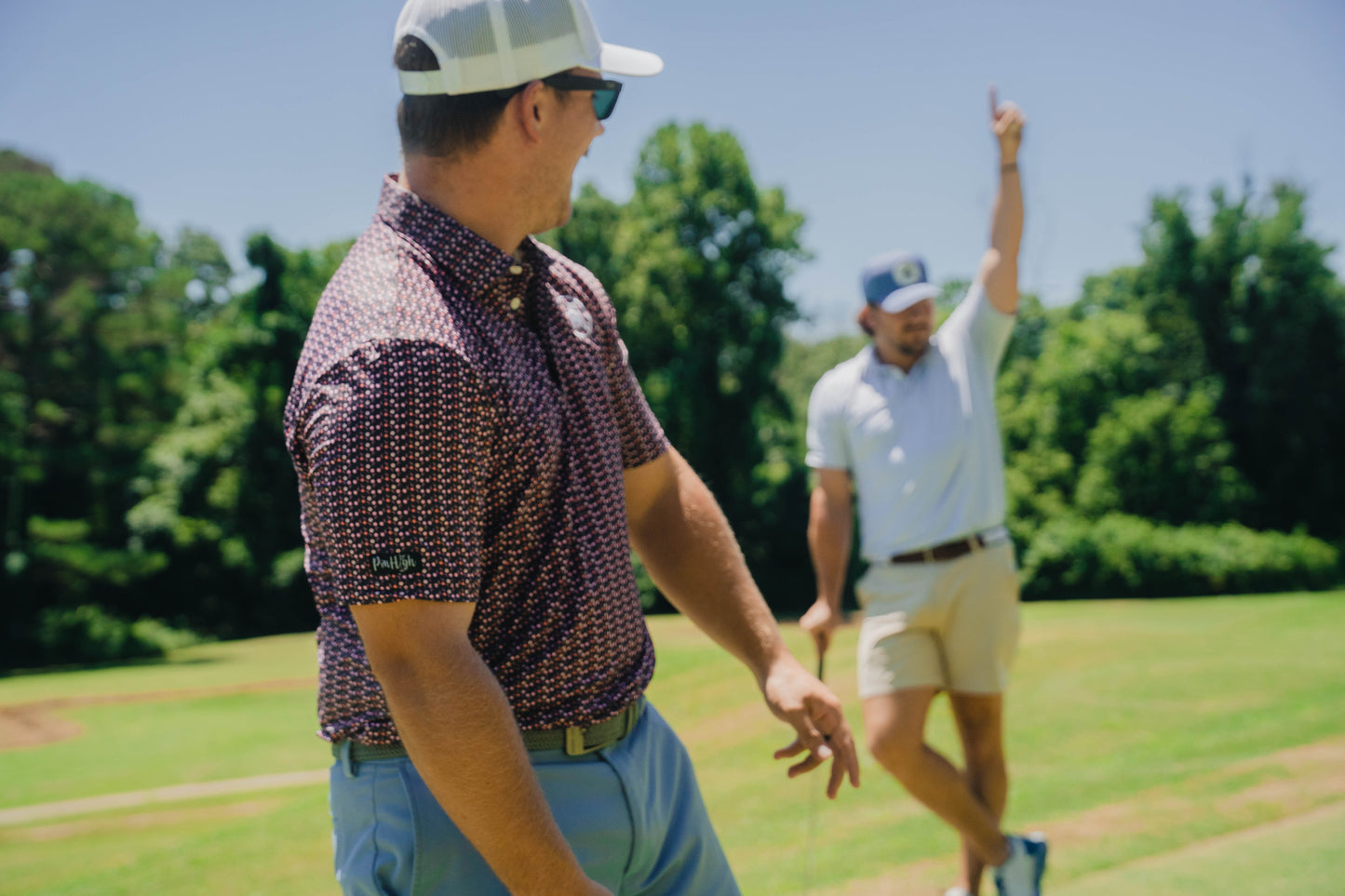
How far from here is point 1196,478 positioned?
35156 mm

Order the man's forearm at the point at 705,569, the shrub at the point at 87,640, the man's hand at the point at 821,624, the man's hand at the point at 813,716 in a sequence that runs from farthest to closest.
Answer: the shrub at the point at 87,640
the man's hand at the point at 821,624
the man's forearm at the point at 705,569
the man's hand at the point at 813,716

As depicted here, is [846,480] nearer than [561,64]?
No

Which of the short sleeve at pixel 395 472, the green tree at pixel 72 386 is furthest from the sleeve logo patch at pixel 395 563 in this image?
the green tree at pixel 72 386

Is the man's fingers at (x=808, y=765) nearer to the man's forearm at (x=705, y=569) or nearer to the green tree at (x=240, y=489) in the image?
the man's forearm at (x=705, y=569)

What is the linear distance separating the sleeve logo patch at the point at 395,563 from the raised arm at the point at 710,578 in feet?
3.09

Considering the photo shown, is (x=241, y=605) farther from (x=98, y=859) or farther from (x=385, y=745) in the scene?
(x=385, y=745)

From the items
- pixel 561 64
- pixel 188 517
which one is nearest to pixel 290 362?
pixel 188 517

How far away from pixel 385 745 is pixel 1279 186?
41.8m

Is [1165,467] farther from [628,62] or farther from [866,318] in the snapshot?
[628,62]

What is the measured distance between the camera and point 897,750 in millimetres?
4359

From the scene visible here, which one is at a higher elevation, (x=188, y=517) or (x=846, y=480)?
(x=846, y=480)

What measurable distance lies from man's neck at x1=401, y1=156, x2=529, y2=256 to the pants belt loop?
2.97ft

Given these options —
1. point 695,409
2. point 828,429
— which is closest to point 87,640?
point 695,409

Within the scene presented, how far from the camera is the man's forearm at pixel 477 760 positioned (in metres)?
1.59
